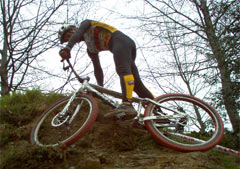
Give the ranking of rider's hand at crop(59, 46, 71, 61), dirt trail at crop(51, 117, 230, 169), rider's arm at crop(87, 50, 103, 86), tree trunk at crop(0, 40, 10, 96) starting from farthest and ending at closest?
tree trunk at crop(0, 40, 10, 96), rider's arm at crop(87, 50, 103, 86), rider's hand at crop(59, 46, 71, 61), dirt trail at crop(51, 117, 230, 169)

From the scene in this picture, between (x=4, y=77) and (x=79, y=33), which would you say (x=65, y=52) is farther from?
(x=4, y=77)

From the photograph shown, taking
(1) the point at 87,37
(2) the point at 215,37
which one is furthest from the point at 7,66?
(2) the point at 215,37

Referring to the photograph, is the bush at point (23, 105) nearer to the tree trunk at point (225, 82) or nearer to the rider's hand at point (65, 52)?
the rider's hand at point (65, 52)

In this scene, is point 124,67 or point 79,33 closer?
point 124,67

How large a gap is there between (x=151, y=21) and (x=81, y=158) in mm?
5797

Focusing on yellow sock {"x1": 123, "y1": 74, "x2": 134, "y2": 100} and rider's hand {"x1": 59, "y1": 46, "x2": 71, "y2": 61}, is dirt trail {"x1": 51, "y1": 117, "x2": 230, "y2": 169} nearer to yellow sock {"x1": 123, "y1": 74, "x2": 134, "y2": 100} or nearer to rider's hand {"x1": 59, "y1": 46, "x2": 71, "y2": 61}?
yellow sock {"x1": 123, "y1": 74, "x2": 134, "y2": 100}

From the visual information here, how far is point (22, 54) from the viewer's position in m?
6.98

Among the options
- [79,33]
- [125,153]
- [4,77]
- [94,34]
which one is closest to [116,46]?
[94,34]

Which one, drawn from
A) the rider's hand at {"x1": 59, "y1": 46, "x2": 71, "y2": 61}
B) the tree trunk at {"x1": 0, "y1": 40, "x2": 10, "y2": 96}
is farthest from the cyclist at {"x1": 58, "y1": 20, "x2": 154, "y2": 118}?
the tree trunk at {"x1": 0, "y1": 40, "x2": 10, "y2": 96}

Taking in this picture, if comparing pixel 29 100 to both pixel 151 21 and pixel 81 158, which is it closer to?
pixel 81 158

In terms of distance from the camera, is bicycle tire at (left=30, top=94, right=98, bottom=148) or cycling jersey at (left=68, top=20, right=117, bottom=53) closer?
bicycle tire at (left=30, top=94, right=98, bottom=148)

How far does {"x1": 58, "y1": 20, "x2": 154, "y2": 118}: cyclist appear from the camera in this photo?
10.9 ft

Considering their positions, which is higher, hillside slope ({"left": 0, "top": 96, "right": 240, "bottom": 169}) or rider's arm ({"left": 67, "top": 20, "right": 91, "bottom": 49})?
rider's arm ({"left": 67, "top": 20, "right": 91, "bottom": 49})

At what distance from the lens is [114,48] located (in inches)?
141
